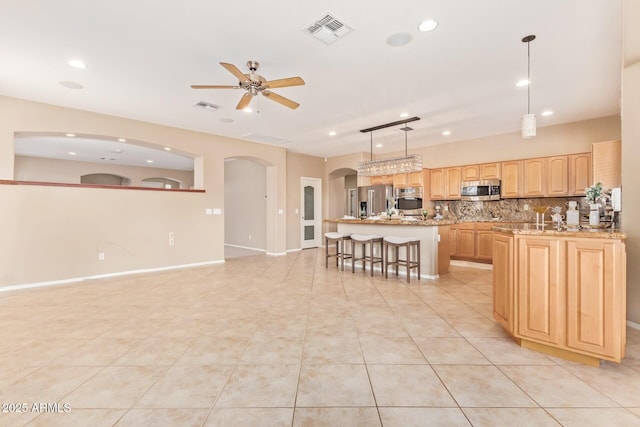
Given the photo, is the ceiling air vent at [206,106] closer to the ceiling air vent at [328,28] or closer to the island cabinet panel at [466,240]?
the ceiling air vent at [328,28]

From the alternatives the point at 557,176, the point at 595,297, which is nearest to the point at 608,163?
the point at 557,176

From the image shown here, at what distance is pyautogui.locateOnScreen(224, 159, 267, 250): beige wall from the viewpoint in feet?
27.7

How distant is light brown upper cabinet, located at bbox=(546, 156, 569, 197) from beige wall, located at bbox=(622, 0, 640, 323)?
2.90 metres

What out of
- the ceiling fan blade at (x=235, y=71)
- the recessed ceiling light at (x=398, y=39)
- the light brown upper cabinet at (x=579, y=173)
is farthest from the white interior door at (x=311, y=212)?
the light brown upper cabinet at (x=579, y=173)

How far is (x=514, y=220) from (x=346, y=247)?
362 cm

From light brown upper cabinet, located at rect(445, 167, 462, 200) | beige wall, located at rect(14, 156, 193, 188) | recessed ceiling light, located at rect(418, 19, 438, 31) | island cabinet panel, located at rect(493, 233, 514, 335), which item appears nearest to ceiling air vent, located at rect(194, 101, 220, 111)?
recessed ceiling light, located at rect(418, 19, 438, 31)

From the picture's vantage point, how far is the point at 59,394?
183 centimetres

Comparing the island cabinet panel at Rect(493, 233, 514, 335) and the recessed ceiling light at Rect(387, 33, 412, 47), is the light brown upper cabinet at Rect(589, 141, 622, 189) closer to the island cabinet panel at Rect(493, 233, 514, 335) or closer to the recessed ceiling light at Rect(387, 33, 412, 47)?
the island cabinet panel at Rect(493, 233, 514, 335)

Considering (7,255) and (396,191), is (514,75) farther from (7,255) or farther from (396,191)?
(7,255)

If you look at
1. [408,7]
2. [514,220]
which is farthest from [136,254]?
[514,220]

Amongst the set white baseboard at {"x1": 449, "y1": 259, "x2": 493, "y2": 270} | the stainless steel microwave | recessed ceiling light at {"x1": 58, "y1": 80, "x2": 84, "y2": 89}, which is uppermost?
recessed ceiling light at {"x1": 58, "y1": 80, "x2": 84, "y2": 89}

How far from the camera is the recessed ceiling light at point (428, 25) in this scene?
2.62 m

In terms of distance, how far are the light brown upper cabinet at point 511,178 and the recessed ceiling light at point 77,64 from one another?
7.26 meters

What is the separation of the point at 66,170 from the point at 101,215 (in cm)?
634
